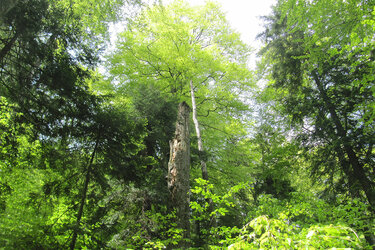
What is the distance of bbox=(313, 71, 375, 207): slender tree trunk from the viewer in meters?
5.75

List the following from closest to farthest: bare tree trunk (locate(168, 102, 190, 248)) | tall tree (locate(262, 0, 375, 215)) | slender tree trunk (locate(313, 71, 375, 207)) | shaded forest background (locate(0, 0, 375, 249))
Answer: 1. shaded forest background (locate(0, 0, 375, 249))
2. bare tree trunk (locate(168, 102, 190, 248))
3. tall tree (locate(262, 0, 375, 215))
4. slender tree trunk (locate(313, 71, 375, 207))

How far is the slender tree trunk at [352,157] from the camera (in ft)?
18.9

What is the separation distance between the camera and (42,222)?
6.87 metres

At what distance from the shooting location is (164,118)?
8570 millimetres

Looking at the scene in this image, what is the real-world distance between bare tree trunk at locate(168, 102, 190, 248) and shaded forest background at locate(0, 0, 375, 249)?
0.49ft

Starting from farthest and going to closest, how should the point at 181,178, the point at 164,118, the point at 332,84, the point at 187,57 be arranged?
the point at 164,118
the point at 332,84
the point at 187,57
the point at 181,178

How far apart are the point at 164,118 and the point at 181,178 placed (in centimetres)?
367

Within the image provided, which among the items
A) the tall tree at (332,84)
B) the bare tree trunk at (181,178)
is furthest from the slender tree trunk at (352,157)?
the bare tree trunk at (181,178)

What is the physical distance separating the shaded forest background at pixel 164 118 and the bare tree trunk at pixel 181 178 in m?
0.15

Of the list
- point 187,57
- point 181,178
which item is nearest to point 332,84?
point 187,57

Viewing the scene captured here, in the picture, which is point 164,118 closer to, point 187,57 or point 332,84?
point 187,57

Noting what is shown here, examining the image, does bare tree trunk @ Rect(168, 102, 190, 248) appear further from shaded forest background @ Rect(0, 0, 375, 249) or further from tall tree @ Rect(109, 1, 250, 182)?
tall tree @ Rect(109, 1, 250, 182)

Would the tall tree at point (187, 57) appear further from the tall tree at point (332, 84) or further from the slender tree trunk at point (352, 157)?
the slender tree trunk at point (352, 157)

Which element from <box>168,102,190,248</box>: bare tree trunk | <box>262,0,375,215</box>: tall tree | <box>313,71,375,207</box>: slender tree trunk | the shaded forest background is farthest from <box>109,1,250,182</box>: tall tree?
<box>313,71,375,207</box>: slender tree trunk
